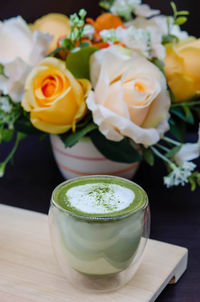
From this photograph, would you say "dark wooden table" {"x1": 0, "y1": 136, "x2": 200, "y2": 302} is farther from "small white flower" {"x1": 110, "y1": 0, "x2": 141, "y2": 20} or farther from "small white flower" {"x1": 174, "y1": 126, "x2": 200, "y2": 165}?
"small white flower" {"x1": 110, "y1": 0, "x2": 141, "y2": 20}

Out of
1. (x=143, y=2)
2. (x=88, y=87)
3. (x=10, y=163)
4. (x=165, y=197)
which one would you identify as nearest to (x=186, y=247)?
(x=165, y=197)

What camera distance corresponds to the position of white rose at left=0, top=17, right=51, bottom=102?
78 cm

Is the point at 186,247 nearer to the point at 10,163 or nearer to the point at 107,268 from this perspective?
the point at 107,268

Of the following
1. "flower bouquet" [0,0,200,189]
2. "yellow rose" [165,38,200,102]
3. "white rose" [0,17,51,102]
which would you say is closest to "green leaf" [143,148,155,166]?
"flower bouquet" [0,0,200,189]

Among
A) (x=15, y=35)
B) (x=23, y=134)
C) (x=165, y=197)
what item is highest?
(x=15, y=35)

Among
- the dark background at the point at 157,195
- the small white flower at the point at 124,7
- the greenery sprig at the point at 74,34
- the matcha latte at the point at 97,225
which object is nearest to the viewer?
the matcha latte at the point at 97,225

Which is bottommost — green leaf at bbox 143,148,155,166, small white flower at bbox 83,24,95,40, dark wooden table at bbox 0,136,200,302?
dark wooden table at bbox 0,136,200,302

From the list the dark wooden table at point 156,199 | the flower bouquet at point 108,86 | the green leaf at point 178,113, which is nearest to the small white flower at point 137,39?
the flower bouquet at point 108,86

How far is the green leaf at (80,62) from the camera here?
747mm

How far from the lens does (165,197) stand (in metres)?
0.82

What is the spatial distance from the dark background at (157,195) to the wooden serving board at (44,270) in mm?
26

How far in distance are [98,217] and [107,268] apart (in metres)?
0.08

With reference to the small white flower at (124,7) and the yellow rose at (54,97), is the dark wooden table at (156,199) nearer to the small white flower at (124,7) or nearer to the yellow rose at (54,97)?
the yellow rose at (54,97)

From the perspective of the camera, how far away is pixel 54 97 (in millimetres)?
740
